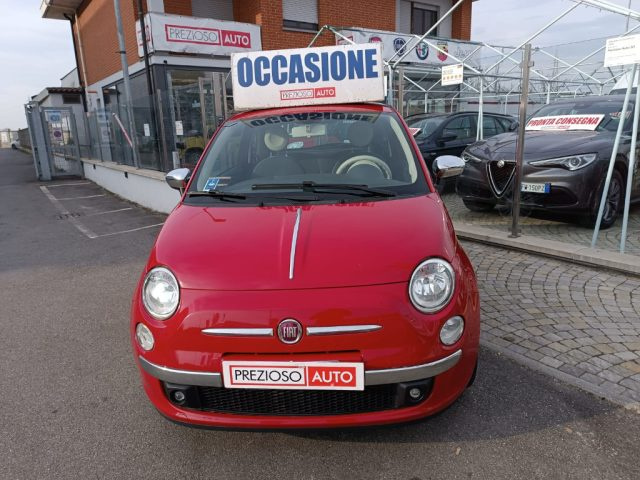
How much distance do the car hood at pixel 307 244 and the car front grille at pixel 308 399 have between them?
470 mm

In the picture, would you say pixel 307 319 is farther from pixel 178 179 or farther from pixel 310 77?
pixel 310 77

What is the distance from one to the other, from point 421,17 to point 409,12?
3.00 ft

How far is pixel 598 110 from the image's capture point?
21.5 ft

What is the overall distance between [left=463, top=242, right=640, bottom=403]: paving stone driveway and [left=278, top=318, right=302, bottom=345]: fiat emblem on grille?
6.18 feet

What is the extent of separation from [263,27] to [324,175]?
14246mm

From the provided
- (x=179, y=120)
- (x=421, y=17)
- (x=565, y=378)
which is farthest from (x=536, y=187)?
(x=421, y=17)

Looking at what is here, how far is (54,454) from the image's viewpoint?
2.35 m

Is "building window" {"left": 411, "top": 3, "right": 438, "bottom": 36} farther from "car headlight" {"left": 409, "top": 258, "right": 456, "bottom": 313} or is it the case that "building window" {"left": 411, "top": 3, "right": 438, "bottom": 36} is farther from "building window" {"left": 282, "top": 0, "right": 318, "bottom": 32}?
"car headlight" {"left": 409, "top": 258, "right": 456, "bottom": 313}

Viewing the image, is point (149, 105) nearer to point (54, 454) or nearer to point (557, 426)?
point (54, 454)

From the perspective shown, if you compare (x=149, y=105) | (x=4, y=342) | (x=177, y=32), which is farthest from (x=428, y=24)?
(x=4, y=342)

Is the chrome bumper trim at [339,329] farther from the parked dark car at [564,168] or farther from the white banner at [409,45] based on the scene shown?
the white banner at [409,45]

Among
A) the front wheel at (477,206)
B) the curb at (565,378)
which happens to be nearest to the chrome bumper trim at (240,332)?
the curb at (565,378)

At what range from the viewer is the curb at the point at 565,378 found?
2602mm

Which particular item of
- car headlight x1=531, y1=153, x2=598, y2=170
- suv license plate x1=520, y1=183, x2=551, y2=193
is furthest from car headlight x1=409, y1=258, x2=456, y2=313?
car headlight x1=531, y1=153, x2=598, y2=170
